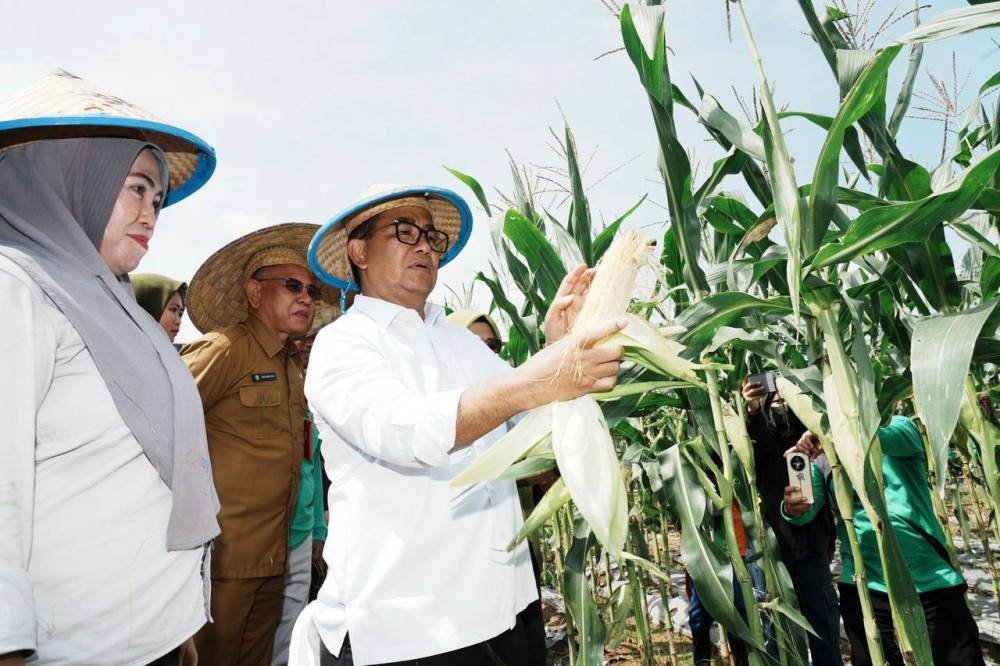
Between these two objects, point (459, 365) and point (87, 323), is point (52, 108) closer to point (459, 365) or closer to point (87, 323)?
point (87, 323)

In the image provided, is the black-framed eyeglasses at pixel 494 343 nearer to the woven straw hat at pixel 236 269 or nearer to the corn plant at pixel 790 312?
the woven straw hat at pixel 236 269

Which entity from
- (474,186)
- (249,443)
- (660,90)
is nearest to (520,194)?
(474,186)

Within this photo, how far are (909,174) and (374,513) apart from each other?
4.19ft

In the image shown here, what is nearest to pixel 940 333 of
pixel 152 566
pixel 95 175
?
pixel 152 566

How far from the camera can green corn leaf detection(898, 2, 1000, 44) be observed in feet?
2.93

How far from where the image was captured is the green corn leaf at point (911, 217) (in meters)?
0.95

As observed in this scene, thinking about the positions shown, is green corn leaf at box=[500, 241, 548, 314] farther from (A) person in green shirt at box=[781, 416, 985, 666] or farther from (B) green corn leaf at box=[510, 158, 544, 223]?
(A) person in green shirt at box=[781, 416, 985, 666]

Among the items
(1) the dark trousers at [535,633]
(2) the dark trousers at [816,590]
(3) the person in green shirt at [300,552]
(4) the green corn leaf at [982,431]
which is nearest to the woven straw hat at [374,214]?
(3) the person in green shirt at [300,552]

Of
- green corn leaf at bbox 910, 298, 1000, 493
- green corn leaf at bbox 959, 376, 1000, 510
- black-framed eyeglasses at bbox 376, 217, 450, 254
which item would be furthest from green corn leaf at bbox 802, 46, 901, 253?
black-framed eyeglasses at bbox 376, 217, 450, 254

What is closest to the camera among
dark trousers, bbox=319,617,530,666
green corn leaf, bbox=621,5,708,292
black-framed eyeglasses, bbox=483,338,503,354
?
dark trousers, bbox=319,617,530,666

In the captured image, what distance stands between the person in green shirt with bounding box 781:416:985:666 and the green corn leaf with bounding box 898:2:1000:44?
1.55m

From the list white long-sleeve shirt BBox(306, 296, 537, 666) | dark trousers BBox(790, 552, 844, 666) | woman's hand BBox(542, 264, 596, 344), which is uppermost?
woman's hand BBox(542, 264, 596, 344)

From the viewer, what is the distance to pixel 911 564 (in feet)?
7.30

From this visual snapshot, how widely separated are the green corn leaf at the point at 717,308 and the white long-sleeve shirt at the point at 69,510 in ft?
3.26
